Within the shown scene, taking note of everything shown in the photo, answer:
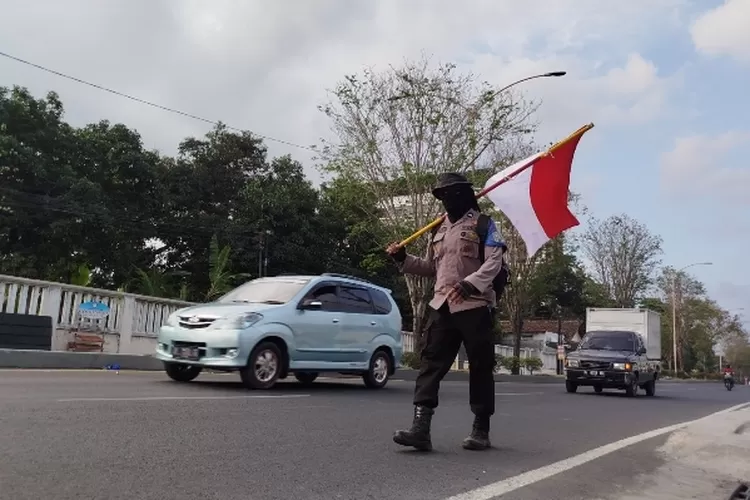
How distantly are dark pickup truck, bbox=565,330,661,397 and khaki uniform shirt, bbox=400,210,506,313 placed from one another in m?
13.3

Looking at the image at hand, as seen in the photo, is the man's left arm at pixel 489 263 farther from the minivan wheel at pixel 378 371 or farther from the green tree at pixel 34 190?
the green tree at pixel 34 190

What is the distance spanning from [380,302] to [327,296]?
4.50 ft

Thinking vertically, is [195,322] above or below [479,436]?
above

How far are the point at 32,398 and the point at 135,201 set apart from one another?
24.2 meters

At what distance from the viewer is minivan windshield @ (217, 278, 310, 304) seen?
1053 cm

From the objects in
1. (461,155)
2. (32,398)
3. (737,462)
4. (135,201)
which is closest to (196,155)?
(135,201)

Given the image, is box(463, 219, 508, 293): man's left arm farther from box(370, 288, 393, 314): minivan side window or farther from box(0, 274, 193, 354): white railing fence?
box(0, 274, 193, 354): white railing fence

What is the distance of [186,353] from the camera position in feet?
31.6

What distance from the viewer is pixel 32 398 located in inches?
273

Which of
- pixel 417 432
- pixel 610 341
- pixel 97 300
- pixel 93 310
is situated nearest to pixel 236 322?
pixel 417 432

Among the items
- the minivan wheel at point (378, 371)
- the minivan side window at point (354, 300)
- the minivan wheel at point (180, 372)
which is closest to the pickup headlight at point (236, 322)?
the minivan wheel at point (180, 372)

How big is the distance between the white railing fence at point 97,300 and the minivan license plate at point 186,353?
17.6ft

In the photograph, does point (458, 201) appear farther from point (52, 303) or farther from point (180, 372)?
point (52, 303)

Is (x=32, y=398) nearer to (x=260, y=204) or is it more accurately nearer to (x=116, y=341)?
(x=116, y=341)
